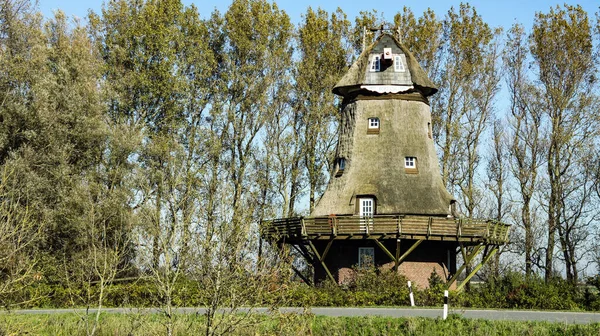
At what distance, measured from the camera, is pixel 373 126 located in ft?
102

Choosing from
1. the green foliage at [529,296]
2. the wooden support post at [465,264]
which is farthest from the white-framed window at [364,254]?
the green foliage at [529,296]

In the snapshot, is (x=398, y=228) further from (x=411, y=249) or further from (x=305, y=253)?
(x=305, y=253)

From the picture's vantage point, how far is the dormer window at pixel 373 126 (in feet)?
101

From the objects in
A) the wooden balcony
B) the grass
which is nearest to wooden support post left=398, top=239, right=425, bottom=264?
the wooden balcony

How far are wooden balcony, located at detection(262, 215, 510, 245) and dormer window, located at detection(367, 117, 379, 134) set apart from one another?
16.1 feet

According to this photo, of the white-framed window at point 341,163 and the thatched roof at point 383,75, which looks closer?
the white-framed window at point 341,163

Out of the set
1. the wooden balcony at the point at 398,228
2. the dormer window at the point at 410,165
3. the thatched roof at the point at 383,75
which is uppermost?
the thatched roof at the point at 383,75

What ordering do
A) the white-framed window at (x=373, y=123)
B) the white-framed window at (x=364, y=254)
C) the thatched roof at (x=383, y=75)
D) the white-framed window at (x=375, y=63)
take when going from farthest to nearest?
the white-framed window at (x=375, y=63)
the thatched roof at (x=383, y=75)
the white-framed window at (x=373, y=123)
the white-framed window at (x=364, y=254)

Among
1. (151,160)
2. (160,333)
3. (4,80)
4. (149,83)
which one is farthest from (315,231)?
(160,333)

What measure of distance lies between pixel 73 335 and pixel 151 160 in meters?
18.0

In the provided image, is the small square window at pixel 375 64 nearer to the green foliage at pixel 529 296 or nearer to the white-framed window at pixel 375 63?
the white-framed window at pixel 375 63

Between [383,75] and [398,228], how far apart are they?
7.92 metres

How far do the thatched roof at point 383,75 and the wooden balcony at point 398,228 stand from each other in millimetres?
6885

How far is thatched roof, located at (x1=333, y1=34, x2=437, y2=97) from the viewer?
1229 inches
